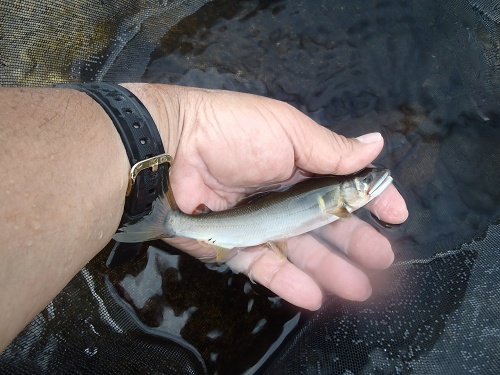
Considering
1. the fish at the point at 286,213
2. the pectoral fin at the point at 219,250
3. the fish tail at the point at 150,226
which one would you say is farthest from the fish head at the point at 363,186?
the fish tail at the point at 150,226

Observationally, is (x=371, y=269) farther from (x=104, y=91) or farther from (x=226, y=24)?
(x=226, y=24)

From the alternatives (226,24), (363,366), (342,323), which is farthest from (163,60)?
(363,366)

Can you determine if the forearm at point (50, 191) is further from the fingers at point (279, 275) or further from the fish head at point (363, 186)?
the fish head at point (363, 186)

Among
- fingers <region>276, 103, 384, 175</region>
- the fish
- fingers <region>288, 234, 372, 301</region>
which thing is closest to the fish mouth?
the fish

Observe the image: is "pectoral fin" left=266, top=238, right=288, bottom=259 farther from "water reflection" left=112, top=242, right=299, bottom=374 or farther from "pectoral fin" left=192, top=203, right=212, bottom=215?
"pectoral fin" left=192, top=203, right=212, bottom=215

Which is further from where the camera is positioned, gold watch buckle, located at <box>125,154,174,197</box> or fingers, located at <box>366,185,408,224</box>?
fingers, located at <box>366,185,408,224</box>
